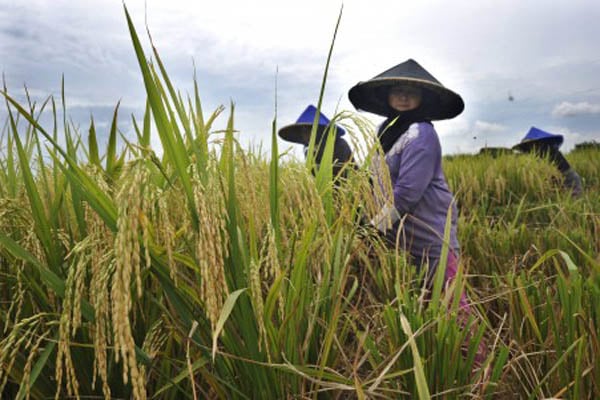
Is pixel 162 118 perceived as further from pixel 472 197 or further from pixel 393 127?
pixel 472 197

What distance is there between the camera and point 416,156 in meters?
3.02

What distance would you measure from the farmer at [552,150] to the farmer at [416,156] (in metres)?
4.54

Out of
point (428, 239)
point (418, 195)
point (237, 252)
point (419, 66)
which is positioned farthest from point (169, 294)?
point (419, 66)

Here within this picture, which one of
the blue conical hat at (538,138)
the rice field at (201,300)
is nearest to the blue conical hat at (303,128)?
the rice field at (201,300)

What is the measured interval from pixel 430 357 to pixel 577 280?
2.00 feet

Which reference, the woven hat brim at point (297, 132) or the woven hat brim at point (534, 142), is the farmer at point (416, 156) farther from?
the woven hat brim at point (534, 142)

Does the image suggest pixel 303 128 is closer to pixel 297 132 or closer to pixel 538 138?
pixel 297 132

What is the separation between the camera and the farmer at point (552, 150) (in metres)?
7.75

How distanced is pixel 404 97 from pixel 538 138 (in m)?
6.48

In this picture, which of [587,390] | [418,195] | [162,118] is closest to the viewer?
[162,118]

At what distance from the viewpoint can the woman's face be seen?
11.5 ft

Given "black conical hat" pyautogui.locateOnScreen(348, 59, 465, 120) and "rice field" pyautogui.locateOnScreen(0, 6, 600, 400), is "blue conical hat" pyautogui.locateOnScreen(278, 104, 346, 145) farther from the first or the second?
"rice field" pyautogui.locateOnScreen(0, 6, 600, 400)

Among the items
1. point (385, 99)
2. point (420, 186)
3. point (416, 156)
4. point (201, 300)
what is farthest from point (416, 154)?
point (201, 300)

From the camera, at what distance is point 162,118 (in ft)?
3.53
